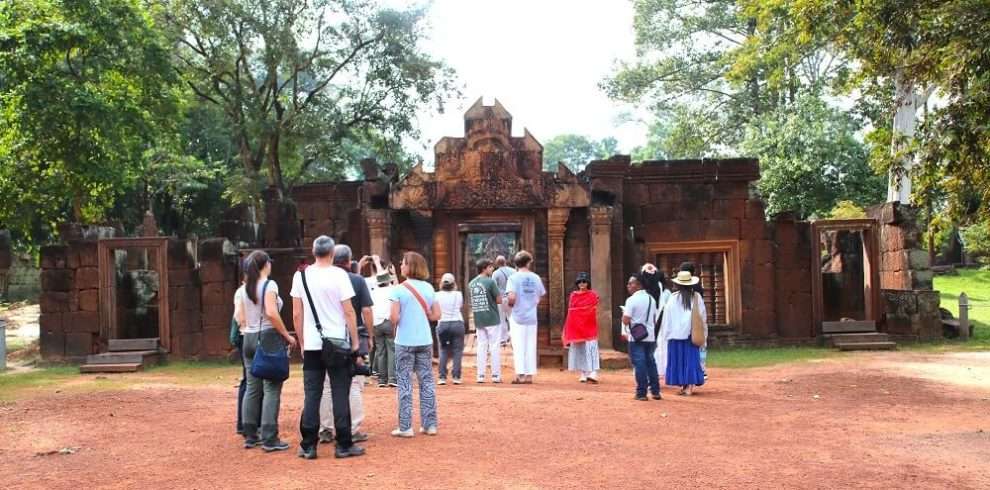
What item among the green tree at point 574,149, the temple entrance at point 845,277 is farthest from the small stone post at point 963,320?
the green tree at point 574,149

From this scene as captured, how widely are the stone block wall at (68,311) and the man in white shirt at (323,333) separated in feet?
37.1

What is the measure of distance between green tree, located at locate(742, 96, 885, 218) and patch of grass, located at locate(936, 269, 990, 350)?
3.96m

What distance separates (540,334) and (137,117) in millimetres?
9230

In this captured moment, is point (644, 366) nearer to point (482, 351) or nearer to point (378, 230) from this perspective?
point (482, 351)

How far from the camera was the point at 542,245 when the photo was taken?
16.3 m

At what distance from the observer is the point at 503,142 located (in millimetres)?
15320

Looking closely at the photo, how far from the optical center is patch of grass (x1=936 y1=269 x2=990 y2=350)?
16.4 metres

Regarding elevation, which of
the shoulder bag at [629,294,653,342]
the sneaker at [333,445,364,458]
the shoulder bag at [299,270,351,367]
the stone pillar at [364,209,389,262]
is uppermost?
the stone pillar at [364,209,389,262]

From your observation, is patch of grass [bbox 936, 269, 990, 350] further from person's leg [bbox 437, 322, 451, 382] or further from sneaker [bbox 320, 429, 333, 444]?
sneaker [bbox 320, 429, 333, 444]

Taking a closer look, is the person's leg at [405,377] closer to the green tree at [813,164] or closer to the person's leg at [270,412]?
the person's leg at [270,412]

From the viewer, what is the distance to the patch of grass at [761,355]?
14.3m

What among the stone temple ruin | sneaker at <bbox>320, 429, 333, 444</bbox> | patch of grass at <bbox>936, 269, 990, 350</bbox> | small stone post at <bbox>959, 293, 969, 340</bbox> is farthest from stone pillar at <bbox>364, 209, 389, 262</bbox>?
small stone post at <bbox>959, 293, 969, 340</bbox>

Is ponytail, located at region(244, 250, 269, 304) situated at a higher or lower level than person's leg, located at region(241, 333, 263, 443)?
higher

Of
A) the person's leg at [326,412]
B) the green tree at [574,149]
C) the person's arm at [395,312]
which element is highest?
the green tree at [574,149]
